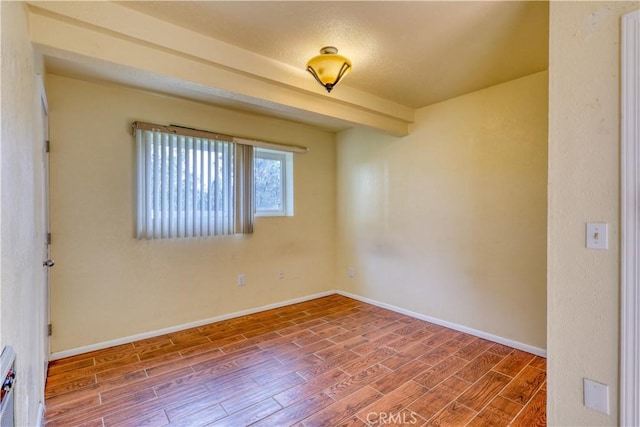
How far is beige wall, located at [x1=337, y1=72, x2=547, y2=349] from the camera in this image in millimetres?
2676

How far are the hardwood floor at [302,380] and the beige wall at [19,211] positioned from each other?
0.51 metres

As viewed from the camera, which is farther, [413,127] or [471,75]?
[413,127]

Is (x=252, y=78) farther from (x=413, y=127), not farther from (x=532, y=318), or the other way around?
(x=532, y=318)

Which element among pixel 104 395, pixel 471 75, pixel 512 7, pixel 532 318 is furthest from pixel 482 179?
pixel 104 395

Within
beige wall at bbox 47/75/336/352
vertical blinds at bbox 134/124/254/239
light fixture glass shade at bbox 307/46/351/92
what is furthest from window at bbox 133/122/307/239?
light fixture glass shade at bbox 307/46/351/92

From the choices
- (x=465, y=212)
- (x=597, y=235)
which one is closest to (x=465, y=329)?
(x=465, y=212)

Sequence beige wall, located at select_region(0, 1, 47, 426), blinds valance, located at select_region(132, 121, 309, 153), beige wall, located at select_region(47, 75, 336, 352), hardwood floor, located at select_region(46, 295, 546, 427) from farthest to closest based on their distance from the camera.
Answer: blinds valance, located at select_region(132, 121, 309, 153) → beige wall, located at select_region(47, 75, 336, 352) → hardwood floor, located at select_region(46, 295, 546, 427) → beige wall, located at select_region(0, 1, 47, 426)

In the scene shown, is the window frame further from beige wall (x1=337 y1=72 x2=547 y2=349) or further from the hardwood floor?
the hardwood floor

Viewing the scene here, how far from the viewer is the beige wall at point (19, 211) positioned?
3.53 feet

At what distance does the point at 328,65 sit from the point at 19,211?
6.10 feet

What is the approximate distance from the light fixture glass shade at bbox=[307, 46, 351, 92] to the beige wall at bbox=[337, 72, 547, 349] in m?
1.62

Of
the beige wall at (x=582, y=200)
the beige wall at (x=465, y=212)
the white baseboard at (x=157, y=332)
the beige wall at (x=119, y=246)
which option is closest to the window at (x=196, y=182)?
the beige wall at (x=119, y=246)

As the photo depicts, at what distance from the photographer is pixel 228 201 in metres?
3.48

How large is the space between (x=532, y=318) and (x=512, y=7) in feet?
7.93
